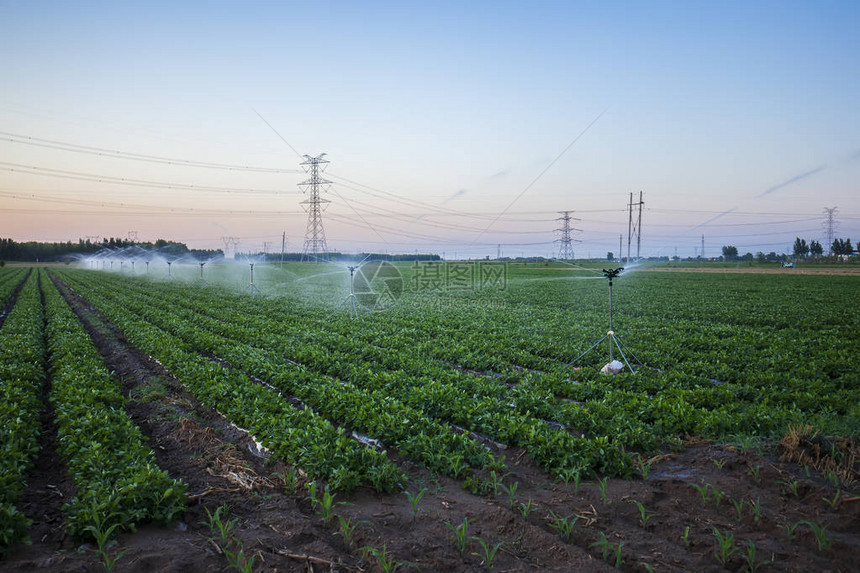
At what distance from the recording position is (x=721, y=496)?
512 cm

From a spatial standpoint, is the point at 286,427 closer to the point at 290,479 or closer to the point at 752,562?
the point at 290,479

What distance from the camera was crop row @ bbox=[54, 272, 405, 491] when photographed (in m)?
5.68

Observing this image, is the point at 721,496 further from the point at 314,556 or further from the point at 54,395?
the point at 54,395

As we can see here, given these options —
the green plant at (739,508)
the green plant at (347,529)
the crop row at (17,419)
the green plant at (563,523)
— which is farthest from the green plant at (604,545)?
the crop row at (17,419)

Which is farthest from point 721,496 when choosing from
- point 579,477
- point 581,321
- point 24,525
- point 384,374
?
point 581,321

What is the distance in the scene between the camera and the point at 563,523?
4.66m

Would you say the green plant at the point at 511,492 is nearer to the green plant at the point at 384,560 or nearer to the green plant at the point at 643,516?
the green plant at the point at 643,516

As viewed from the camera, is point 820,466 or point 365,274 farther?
point 365,274

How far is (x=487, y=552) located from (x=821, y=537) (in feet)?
10.3

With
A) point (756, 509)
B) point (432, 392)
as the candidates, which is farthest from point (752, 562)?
point (432, 392)

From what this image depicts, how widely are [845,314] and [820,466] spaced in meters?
19.4

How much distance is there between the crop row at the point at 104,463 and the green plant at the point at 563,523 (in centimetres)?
404

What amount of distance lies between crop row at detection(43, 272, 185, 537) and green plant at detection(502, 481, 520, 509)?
3.66 meters

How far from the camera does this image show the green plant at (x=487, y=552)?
4145 mm
